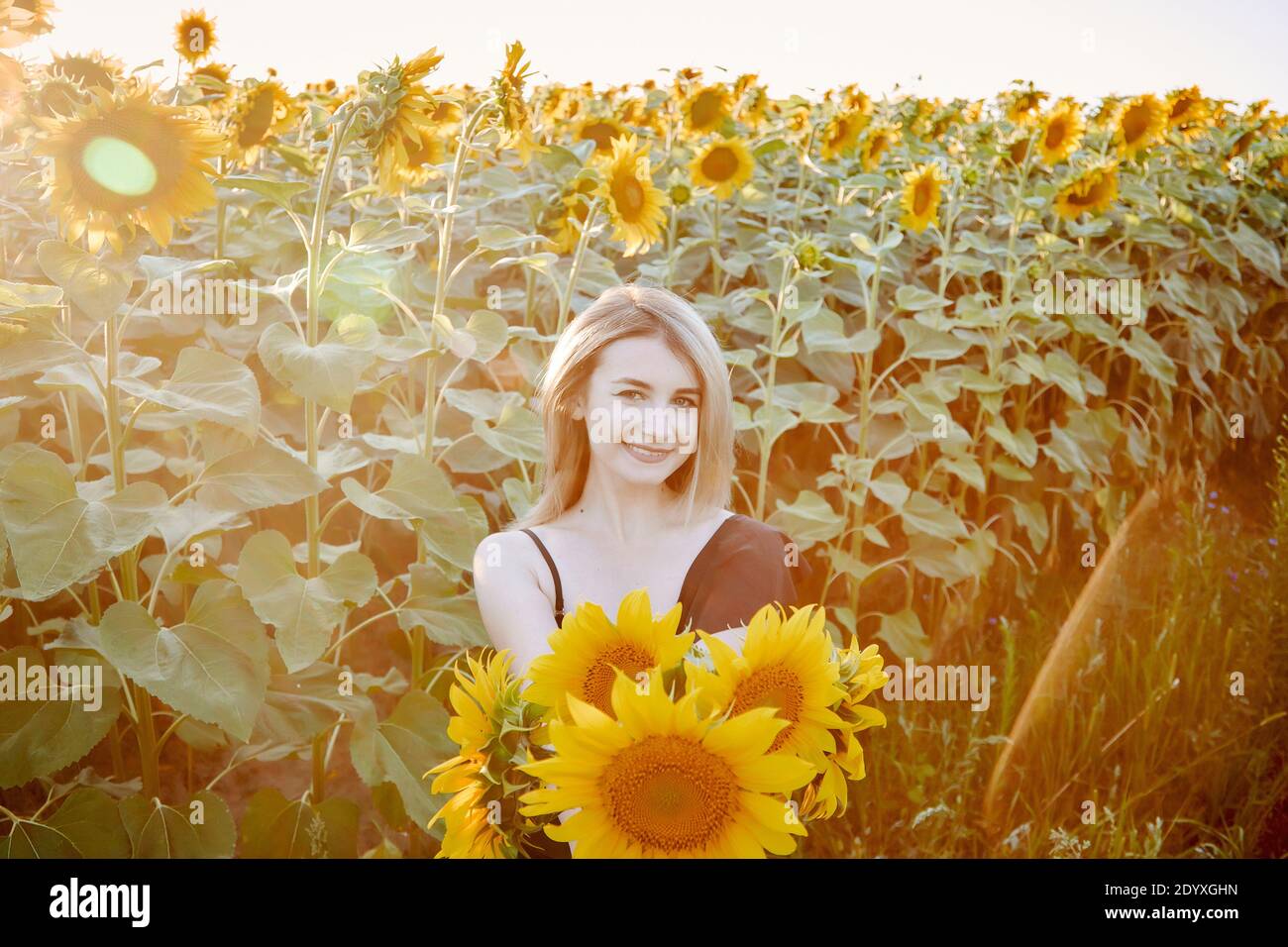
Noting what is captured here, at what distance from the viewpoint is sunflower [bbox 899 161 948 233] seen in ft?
8.16

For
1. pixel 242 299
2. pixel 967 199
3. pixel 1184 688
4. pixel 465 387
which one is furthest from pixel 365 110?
pixel 967 199

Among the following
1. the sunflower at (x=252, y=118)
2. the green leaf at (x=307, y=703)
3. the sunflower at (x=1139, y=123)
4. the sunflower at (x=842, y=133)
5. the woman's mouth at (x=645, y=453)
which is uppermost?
the sunflower at (x=1139, y=123)

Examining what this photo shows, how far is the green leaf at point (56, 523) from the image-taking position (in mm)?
1221

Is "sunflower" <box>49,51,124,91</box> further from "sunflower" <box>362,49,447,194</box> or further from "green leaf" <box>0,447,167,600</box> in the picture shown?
"green leaf" <box>0,447,167,600</box>

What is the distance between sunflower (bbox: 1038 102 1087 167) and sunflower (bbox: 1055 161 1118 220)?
0.88 ft

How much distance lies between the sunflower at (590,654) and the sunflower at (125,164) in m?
0.79

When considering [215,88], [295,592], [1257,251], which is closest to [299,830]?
[295,592]

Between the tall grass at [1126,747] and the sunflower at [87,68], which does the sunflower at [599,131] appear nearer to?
the sunflower at [87,68]

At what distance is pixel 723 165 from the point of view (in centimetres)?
264

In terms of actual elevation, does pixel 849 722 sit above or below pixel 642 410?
below

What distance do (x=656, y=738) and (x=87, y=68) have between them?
137 centimetres

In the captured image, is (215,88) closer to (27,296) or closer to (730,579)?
(27,296)

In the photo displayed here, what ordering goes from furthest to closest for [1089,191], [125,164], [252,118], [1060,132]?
[1060,132]
[1089,191]
[252,118]
[125,164]

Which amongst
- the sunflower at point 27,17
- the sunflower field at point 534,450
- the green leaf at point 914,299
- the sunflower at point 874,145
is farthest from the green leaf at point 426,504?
the sunflower at point 874,145
